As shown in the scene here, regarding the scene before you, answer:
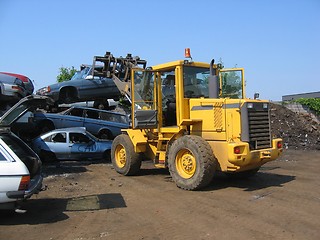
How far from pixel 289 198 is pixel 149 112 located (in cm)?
421

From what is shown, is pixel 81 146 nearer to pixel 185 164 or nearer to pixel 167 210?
pixel 185 164

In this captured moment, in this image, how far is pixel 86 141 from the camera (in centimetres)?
1438

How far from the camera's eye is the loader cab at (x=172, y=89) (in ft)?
31.7

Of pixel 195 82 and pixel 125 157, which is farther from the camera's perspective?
pixel 125 157

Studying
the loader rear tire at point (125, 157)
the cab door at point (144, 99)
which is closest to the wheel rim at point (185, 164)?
the cab door at point (144, 99)

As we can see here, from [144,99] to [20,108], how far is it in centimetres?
366

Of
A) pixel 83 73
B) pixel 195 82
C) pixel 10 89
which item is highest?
pixel 83 73

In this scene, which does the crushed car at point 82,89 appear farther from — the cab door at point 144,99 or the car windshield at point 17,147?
the car windshield at point 17,147

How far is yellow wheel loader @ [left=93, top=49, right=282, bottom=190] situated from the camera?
28.5 ft

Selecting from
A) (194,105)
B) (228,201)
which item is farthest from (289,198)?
(194,105)

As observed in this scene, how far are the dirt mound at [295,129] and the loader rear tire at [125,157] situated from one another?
9601 mm

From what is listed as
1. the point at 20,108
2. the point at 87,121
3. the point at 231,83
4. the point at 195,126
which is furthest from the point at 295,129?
the point at 20,108

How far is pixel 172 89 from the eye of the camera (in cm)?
1006

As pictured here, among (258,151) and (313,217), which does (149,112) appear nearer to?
(258,151)
